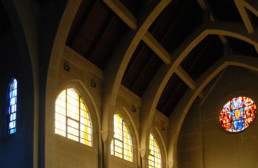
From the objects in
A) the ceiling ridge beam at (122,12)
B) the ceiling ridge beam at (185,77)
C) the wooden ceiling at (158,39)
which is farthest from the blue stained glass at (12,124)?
the ceiling ridge beam at (185,77)

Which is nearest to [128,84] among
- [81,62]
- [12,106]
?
[81,62]

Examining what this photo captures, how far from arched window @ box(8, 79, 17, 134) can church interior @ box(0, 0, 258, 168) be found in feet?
0.22

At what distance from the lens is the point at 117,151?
23.2m

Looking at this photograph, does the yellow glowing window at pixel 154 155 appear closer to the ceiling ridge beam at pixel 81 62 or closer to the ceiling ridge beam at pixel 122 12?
the ceiling ridge beam at pixel 81 62

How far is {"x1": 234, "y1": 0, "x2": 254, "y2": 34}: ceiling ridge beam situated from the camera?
67.8 ft

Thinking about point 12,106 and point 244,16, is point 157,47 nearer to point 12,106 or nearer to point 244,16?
point 244,16

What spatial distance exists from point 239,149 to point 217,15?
793 centimetres

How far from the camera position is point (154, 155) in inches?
1051

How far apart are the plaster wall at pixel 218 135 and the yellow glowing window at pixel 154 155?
6.06ft

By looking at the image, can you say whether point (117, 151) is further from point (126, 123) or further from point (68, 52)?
point (68, 52)

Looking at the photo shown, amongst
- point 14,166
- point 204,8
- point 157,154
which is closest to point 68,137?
point 14,166

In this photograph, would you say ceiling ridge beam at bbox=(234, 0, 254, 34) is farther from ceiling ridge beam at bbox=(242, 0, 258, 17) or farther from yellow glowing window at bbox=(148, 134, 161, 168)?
yellow glowing window at bbox=(148, 134, 161, 168)

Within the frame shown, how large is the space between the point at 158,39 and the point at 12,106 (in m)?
9.50

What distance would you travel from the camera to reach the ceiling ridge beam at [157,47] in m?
23.4
